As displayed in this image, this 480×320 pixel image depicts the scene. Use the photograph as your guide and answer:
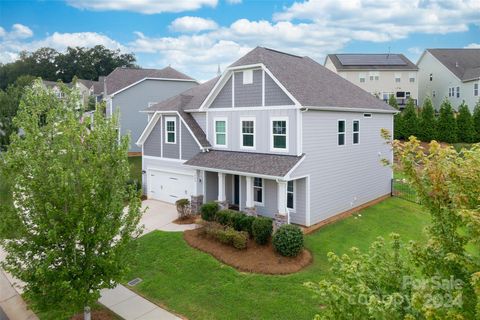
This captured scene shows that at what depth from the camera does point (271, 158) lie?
16.9m

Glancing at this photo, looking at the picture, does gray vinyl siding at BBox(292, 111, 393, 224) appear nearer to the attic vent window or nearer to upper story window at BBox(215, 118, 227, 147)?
the attic vent window

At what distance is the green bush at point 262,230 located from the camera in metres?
14.0

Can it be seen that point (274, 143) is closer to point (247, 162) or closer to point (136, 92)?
point (247, 162)

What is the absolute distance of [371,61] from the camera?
47.0 metres

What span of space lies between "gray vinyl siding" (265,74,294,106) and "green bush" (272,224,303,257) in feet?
19.8

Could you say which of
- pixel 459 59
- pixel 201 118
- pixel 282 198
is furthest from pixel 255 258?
pixel 459 59

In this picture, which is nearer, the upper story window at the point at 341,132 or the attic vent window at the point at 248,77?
the attic vent window at the point at 248,77

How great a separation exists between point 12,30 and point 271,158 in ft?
36.8

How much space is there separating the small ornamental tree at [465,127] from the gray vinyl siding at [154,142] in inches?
1069

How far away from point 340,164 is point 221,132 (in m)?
6.57

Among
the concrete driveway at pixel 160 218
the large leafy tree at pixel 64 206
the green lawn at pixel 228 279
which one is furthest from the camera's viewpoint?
the concrete driveway at pixel 160 218

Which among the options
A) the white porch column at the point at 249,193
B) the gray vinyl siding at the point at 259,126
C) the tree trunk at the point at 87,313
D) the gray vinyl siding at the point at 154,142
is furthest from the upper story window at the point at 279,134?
the tree trunk at the point at 87,313

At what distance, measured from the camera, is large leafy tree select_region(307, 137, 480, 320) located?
13.0ft

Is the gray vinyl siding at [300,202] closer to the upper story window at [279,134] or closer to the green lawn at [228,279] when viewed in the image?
the green lawn at [228,279]
